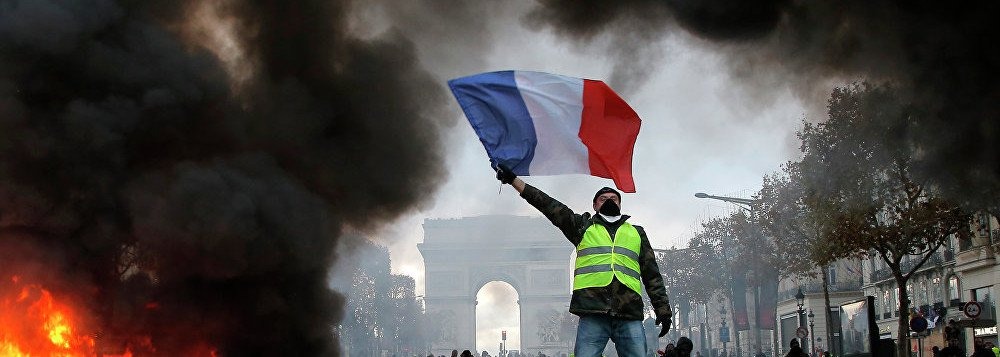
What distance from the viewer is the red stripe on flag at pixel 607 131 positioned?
332 inches

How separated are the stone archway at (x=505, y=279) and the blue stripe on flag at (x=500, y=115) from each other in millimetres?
89857

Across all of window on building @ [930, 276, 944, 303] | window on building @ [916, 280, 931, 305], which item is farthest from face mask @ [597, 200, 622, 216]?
window on building @ [916, 280, 931, 305]

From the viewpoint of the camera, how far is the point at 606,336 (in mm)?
7320

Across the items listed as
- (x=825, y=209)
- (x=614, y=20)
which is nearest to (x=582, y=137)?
(x=614, y=20)

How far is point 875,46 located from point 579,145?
14.9 feet

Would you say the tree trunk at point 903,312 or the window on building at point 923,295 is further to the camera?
the window on building at point 923,295

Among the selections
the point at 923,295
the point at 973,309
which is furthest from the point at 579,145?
the point at 923,295

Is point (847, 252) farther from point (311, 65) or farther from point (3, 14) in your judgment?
point (3, 14)

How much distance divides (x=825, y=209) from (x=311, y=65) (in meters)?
14.7

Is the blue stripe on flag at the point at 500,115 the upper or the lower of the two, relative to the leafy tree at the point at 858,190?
lower

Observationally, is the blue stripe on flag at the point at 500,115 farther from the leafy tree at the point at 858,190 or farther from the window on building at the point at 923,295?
the window on building at the point at 923,295

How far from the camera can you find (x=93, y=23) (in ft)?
53.3

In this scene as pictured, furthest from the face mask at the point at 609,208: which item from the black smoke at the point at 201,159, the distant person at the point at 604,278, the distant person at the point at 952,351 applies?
the black smoke at the point at 201,159

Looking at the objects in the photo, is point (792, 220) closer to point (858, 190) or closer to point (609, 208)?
point (858, 190)
